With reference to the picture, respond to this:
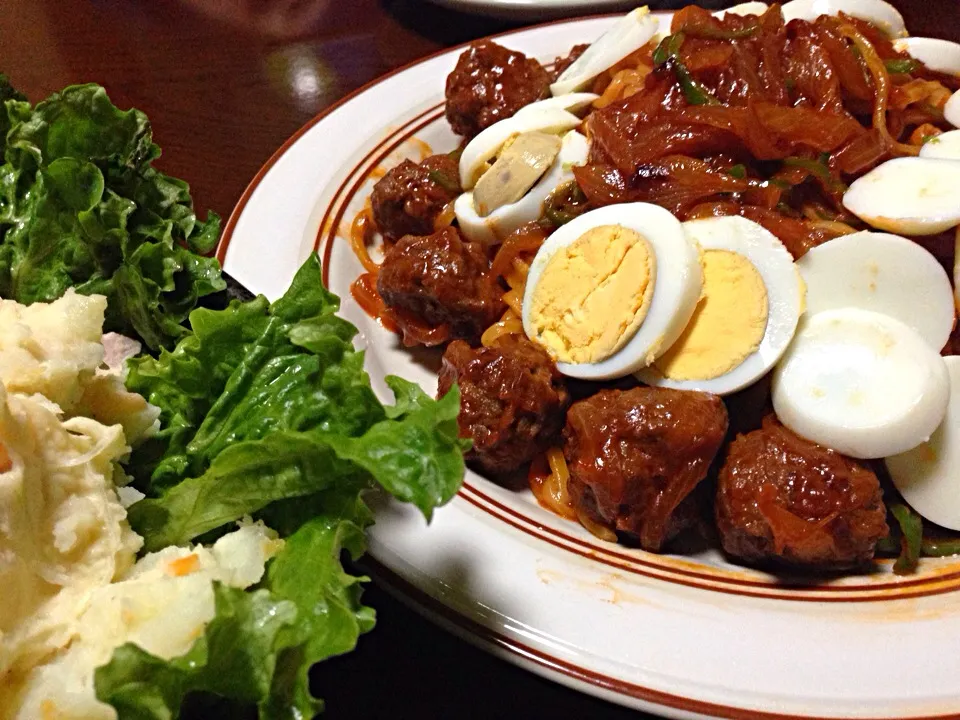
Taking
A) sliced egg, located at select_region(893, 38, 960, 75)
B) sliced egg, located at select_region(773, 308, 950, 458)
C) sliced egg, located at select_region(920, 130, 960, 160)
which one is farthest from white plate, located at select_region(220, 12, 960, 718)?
sliced egg, located at select_region(893, 38, 960, 75)

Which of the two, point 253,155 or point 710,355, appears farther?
point 253,155

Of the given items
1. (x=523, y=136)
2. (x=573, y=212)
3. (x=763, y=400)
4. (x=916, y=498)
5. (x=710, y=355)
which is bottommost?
(x=916, y=498)

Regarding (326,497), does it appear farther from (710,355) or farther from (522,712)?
(710,355)

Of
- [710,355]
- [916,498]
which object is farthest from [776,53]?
[916,498]

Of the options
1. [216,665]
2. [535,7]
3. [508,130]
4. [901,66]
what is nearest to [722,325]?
[508,130]

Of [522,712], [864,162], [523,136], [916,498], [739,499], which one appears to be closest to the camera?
[522,712]

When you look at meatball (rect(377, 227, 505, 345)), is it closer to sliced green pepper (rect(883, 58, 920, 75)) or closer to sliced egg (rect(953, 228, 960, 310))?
sliced egg (rect(953, 228, 960, 310))
